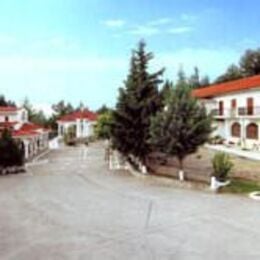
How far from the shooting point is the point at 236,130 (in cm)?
4691

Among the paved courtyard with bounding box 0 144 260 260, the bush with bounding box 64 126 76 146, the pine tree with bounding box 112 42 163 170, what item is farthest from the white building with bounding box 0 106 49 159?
the paved courtyard with bounding box 0 144 260 260

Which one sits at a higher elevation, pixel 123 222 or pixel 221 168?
pixel 221 168

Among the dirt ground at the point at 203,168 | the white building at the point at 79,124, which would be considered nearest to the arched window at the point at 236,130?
the dirt ground at the point at 203,168

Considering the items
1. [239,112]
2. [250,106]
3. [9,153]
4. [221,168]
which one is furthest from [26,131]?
[221,168]

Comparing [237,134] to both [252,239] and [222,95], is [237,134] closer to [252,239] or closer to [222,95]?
[222,95]

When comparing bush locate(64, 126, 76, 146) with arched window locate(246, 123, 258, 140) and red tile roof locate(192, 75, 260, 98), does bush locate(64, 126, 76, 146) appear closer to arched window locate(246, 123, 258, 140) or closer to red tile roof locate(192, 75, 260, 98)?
red tile roof locate(192, 75, 260, 98)

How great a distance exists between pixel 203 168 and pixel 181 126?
5.68 m

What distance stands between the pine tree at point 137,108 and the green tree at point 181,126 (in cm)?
276

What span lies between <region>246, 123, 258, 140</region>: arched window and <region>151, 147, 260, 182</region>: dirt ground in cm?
690

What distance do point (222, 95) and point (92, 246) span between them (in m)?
36.9

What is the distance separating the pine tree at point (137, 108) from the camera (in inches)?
1217

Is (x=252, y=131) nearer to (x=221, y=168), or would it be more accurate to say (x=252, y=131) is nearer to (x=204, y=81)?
(x=221, y=168)

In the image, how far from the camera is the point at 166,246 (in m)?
14.7

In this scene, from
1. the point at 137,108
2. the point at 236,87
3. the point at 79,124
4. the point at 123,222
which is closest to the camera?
the point at 123,222
